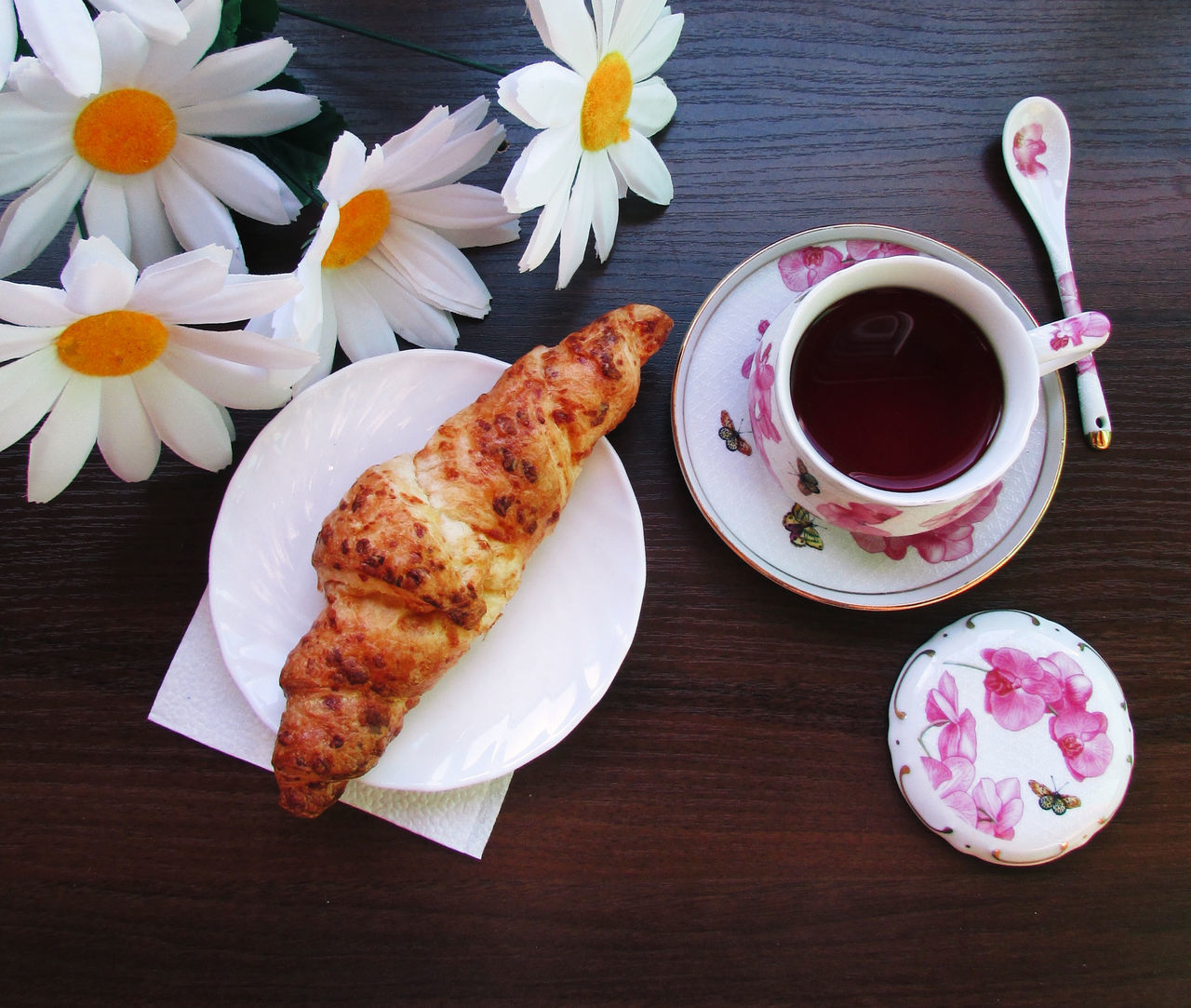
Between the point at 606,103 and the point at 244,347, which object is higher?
the point at 606,103

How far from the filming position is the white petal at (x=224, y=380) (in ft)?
2.79

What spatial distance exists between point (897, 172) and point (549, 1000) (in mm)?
1138

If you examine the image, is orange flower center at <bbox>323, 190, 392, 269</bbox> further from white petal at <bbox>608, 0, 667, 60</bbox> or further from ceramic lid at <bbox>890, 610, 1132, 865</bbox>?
ceramic lid at <bbox>890, 610, 1132, 865</bbox>

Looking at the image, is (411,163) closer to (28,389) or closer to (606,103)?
(606,103)

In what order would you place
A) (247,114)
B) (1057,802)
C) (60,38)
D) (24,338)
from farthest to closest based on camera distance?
(1057,802), (247,114), (24,338), (60,38)

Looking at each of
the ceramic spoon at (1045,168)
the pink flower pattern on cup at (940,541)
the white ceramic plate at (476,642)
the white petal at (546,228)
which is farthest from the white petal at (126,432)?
the ceramic spoon at (1045,168)

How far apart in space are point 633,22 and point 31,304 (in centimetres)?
62

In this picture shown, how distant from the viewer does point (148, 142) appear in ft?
2.69

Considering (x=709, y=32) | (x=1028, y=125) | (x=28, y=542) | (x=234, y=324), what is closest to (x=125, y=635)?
(x=28, y=542)

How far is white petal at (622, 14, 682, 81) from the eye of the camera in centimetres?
93

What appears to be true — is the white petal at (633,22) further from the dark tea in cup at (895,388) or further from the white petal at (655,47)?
the dark tea in cup at (895,388)

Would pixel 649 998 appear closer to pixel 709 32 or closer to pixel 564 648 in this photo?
pixel 564 648

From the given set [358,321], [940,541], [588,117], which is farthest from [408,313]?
[940,541]

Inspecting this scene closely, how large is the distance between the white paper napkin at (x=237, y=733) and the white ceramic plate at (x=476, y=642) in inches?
2.9
